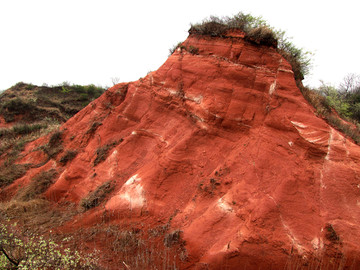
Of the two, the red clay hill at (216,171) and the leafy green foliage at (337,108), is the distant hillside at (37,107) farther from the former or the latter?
the leafy green foliage at (337,108)

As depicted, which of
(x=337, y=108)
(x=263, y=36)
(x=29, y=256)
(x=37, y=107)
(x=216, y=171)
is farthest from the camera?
(x=37, y=107)

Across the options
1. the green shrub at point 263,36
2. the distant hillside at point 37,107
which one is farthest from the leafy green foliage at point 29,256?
the distant hillside at point 37,107

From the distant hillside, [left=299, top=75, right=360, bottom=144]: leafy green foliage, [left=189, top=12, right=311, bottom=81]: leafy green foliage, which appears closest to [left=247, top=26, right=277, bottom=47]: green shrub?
[left=189, top=12, right=311, bottom=81]: leafy green foliage

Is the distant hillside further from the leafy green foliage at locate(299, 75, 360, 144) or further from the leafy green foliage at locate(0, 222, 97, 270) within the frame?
the leafy green foliage at locate(299, 75, 360, 144)

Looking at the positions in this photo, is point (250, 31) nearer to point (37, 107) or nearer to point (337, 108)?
point (337, 108)

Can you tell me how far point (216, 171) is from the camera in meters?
5.62

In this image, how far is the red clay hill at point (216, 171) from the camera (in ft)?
14.0

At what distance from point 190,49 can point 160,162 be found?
162 inches

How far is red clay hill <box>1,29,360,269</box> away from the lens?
4.27 m

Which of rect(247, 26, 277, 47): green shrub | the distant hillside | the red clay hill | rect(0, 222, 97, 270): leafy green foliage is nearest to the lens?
rect(0, 222, 97, 270): leafy green foliage

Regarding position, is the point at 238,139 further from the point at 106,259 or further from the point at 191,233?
the point at 106,259

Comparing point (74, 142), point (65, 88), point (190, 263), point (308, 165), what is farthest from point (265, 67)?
point (65, 88)

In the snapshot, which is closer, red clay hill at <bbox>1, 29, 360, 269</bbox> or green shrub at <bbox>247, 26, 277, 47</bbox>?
red clay hill at <bbox>1, 29, 360, 269</bbox>

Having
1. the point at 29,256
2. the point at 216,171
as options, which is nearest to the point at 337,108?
the point at 216,171
